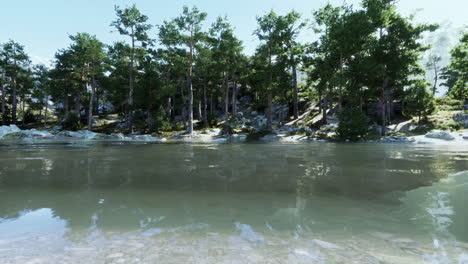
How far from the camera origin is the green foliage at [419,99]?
90.8 feet

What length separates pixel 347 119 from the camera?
2250cm

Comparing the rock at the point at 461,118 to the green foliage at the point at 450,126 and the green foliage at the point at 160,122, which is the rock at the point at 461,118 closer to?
the green foliage at the point at 450,126

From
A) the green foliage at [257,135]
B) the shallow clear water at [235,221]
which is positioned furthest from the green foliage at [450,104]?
the shallow clear water at [235,221]

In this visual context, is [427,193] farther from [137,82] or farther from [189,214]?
[137,82]

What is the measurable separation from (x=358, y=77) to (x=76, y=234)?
96.0ft

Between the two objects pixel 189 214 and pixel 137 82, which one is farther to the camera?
pixel 137 82

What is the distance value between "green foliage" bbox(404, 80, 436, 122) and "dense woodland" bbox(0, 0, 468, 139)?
0.37 feet

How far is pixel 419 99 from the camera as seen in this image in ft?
90.7

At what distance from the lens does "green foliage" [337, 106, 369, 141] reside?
21922 mm

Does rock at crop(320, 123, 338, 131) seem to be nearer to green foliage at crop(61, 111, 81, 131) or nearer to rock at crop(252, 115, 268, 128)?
rock at crop(252, 115, 268, 128)

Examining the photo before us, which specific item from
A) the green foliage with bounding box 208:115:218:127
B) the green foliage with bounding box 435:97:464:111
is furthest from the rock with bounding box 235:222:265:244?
the green foliage with bounding box 435:97:464:111

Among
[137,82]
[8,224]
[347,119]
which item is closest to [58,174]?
[8,224]

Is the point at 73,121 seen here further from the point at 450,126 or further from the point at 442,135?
the point at 450,126

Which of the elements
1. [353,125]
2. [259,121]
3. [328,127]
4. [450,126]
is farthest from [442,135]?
[259,121]
